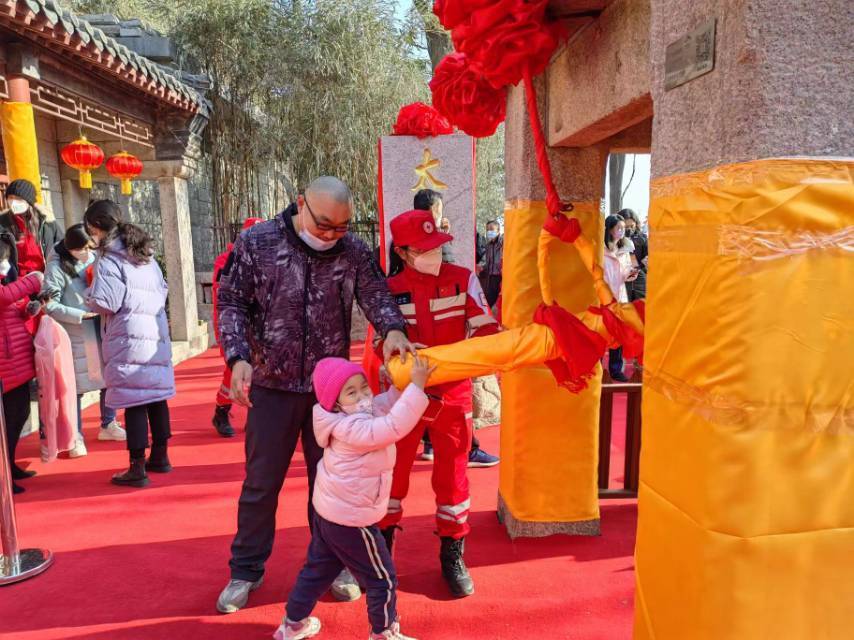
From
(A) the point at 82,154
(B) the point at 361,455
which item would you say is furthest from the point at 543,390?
(A) the point at 82,154

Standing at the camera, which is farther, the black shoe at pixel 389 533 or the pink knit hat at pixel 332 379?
the black shoe at pixel 389 533

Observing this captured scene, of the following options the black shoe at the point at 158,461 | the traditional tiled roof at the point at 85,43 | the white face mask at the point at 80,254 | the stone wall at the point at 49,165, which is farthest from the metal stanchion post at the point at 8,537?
the stone wall at the point at 49,165

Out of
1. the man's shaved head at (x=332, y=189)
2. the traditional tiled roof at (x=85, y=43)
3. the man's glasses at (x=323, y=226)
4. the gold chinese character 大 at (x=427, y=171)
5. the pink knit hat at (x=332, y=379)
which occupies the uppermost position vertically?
the traditional tiled roof at (x=85, y=43)

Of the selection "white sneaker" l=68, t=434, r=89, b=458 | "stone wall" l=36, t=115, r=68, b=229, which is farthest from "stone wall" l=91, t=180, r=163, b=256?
"white sneaker" l=68, t=434, r=89, b=458

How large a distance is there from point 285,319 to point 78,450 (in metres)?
3.08

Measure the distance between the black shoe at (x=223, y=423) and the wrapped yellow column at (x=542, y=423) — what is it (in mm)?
2739

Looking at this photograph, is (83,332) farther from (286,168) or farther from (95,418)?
(286,168)

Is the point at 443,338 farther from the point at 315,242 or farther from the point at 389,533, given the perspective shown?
the point at 389,533

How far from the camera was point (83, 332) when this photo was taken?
179 inches

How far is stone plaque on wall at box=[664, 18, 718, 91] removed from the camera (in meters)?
1.27

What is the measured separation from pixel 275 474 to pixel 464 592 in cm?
94

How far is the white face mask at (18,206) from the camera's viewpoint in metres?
4.35

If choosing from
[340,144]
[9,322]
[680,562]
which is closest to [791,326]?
[680,562]

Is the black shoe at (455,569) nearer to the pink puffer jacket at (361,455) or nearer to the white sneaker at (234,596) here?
the pink puffer jacket at (361,455)
